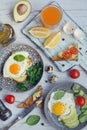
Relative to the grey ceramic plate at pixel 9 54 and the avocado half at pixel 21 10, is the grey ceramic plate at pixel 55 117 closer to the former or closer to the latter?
the grey ceramic plate at pixel 9 54

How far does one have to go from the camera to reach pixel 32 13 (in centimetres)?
407

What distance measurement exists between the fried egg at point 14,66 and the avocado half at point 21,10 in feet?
0.36

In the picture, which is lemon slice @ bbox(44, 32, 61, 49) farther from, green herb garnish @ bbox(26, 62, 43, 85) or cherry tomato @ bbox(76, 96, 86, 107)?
cherry tomato @ bbox(76, 96, 86, 107)

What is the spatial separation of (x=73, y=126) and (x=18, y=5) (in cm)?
41

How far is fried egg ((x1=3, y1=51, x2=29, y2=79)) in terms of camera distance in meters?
4.04

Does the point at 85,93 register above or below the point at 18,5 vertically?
below

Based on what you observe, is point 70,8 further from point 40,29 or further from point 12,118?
point 12,118

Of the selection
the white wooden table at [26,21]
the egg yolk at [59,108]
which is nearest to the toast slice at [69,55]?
the white wooden table at [26,21]

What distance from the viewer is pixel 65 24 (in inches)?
160

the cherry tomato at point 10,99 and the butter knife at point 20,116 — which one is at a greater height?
the cherry tomato at point 10,99

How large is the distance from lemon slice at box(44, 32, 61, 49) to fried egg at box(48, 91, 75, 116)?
149mm

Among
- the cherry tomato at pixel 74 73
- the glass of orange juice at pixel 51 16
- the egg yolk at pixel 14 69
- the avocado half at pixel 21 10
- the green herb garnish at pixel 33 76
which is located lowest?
the cherry tomato at pixel 74 73

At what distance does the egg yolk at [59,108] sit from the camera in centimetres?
403

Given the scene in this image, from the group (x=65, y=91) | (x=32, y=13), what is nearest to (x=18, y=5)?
(x=32, y=13)
